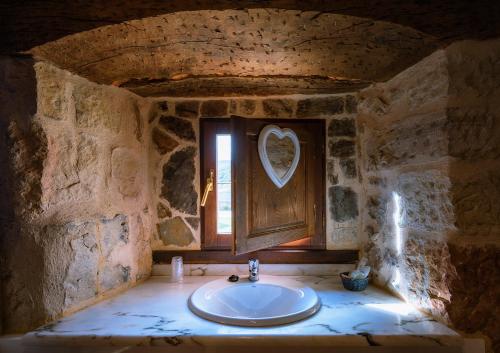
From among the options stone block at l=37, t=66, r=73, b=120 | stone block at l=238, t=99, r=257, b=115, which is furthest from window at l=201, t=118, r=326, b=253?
stone block at l=37, t=66, r=73, b=120

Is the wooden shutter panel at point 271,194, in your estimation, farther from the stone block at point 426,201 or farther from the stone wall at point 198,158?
the stone block at point 426,201

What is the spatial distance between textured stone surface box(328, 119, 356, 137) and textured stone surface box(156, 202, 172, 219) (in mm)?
864

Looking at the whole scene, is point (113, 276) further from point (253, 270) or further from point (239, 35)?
point (239, 35)

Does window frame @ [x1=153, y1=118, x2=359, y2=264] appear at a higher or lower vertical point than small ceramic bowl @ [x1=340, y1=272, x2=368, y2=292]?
higher

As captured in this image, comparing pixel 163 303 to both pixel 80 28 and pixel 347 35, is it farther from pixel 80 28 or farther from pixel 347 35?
pixel 347 35

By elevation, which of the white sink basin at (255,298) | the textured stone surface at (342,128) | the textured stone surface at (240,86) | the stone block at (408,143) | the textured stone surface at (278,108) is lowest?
the white sink basin at (255,298)

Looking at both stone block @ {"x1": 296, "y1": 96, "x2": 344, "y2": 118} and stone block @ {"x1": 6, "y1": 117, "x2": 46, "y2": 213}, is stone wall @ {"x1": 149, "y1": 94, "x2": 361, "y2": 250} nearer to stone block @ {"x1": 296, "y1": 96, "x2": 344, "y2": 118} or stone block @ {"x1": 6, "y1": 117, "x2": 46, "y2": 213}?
stone block @ {"x1": 296, "y1": 96, "x2": 344, "y2": 118}

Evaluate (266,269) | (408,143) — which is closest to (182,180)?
(266,269)

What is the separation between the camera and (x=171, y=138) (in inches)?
56.5

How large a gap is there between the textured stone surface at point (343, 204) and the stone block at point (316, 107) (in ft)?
1.18

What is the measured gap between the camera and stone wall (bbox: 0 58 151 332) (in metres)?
0.91

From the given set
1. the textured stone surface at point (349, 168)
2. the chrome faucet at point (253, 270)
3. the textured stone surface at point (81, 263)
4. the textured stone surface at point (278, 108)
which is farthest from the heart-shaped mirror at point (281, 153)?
the textured stone surface at point (81, 263)

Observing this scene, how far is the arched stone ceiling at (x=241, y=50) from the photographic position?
829mm

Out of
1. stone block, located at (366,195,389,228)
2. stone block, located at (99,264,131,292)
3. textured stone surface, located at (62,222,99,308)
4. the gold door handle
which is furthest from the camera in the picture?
the gold door handle
